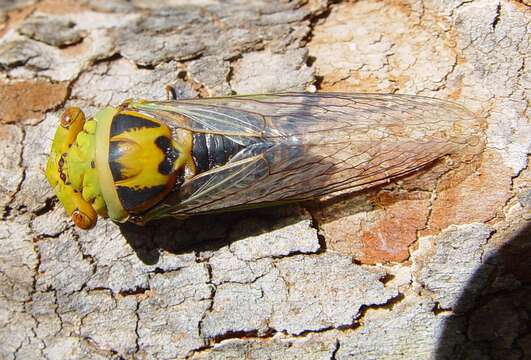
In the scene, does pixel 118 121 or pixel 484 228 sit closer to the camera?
pixel 484 228

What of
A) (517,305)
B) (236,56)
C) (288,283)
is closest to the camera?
(517,305)

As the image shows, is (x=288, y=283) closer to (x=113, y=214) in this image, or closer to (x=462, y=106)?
(x=113, y=214)

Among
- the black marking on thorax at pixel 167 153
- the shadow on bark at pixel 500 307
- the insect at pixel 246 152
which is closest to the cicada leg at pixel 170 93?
the insect at pixel 246 152

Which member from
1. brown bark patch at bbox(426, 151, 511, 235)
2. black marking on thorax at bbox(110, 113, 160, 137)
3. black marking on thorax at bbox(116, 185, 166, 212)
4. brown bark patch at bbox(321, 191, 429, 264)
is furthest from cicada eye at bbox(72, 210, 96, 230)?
brown bark patch at bbox(426, 151, 511, 235)

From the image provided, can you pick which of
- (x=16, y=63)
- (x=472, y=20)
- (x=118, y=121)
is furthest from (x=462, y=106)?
(x=16, y=63)

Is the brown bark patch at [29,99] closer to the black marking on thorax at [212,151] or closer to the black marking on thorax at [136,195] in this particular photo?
the black marking on thorax at [136,195]

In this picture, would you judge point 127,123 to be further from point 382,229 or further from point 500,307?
point 500,307

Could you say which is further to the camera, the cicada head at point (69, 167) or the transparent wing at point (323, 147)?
the cicada head at point (69, 167)

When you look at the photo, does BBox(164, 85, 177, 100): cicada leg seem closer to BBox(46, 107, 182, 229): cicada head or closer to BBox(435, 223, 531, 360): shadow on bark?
BBox(46, 107, 182, 229): cicada head
